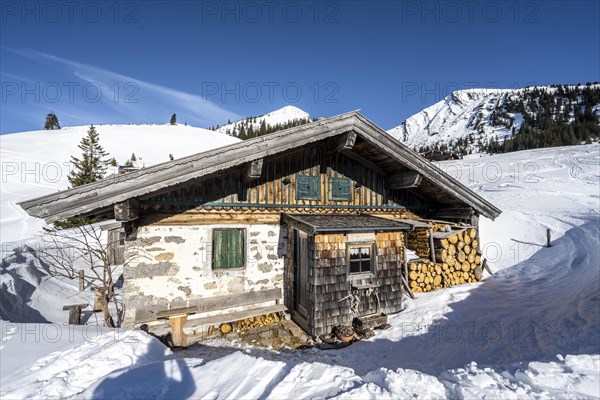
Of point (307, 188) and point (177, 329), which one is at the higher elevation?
point (307, 188)

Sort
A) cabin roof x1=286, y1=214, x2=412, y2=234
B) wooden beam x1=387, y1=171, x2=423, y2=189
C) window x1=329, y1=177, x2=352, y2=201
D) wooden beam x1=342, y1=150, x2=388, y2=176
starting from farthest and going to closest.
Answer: wooden beam x1=342, y1=150, x2=388, y2=176
window x1=329, y1=177, x2=352, y2=201
wooden beam x1=387, y1=171, x2=423, y2=189
cabin roof x1=286, y1=214, x2=412, y2=234

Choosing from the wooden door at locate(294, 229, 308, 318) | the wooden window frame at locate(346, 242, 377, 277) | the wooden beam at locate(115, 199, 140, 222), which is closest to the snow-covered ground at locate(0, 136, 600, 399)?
the wooden door at locate(294, 229, 308, 318)

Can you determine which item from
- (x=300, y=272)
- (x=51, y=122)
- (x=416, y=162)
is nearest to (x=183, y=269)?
(x=300, y=272)

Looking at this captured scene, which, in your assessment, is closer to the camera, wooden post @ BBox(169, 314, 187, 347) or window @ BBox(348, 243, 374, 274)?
wooden post @ BBox(169, 314, 187, 347)

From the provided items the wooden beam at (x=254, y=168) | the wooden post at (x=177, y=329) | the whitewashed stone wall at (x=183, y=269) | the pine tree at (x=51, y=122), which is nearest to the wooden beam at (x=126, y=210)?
the whitewashed stone wall at (x=183, y=269)

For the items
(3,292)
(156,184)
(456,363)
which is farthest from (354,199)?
(3,292)

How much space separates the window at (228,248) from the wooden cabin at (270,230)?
28mm

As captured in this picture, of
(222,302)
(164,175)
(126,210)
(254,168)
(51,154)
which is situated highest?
(51,154)

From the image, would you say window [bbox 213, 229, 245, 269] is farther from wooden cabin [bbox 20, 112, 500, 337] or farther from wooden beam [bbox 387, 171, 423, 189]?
wooden beam [bbox 387, 171, 423, 189]

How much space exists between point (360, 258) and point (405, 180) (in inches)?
124

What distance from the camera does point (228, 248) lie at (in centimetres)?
770

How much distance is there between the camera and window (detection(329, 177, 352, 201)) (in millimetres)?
9086

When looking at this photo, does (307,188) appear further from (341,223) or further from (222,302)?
(222,302)

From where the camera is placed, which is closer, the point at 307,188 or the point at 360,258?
the point at 360,258
